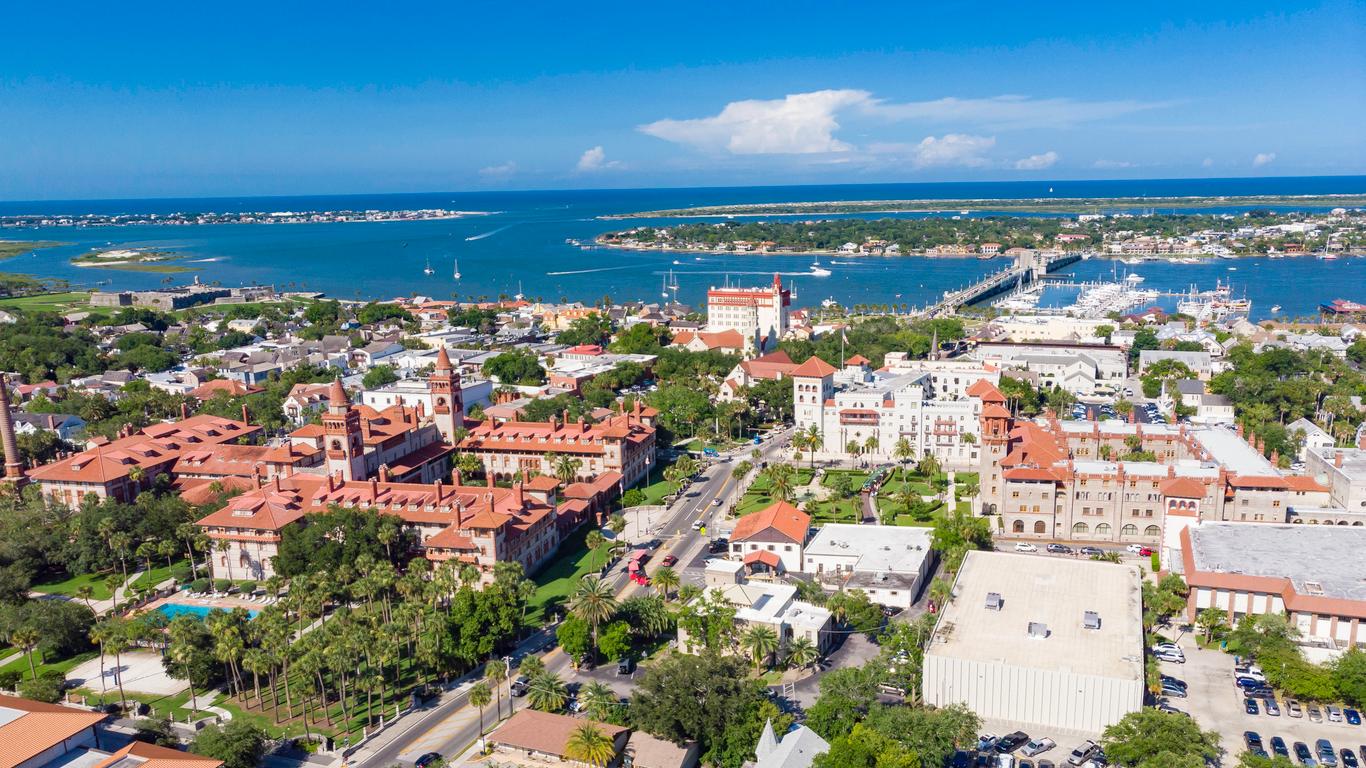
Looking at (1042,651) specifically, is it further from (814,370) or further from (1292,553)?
(814,370)

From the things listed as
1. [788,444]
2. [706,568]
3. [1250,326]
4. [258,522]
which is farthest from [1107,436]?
[1250,326]

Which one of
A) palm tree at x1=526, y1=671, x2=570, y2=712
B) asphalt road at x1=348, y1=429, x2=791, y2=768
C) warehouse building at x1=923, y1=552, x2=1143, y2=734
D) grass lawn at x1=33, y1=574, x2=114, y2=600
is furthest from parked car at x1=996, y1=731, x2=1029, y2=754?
grass lawn at x1=33, y1=574, x2=114, y2=600

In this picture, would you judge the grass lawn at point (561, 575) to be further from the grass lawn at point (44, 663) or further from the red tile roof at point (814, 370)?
the red tile roof at point (814, 370)

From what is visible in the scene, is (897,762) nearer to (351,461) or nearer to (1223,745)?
(1223,745)

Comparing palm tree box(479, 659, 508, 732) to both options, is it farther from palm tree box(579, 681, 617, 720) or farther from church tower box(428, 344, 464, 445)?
church tower box(428, 344, 464, 445)

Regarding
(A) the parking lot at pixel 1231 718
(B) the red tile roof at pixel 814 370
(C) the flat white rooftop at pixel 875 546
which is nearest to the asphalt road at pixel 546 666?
(C) the flat white rooftop at pixel 875 546

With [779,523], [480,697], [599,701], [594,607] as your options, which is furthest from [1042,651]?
[480,697]
